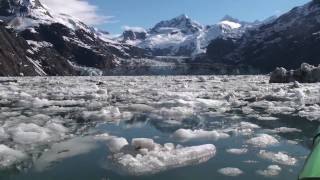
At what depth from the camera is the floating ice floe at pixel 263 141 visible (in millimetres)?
12137

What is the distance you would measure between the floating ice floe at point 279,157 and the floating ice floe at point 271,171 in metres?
0.52

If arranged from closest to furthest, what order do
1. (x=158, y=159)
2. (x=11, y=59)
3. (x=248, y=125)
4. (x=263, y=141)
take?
(x=158, y=159) < (x=263, y=141) < (x=248, y=125) < (x=11, y=59)

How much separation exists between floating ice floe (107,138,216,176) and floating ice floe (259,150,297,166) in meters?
1.18

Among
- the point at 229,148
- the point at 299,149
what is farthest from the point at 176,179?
the point at 299,149

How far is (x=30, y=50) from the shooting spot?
7441 inches

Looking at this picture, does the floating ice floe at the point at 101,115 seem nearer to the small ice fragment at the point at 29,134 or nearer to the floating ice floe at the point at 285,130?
the small ice fragment at the point at 29,134

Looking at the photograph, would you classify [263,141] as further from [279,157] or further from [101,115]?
[101,115]

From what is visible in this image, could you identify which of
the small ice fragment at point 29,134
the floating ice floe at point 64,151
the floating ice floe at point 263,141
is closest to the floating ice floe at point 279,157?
the floating ice floe at point 263,141

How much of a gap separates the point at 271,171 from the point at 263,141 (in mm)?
3134

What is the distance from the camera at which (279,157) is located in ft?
34.5

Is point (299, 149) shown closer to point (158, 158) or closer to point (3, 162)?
point (158, 158)

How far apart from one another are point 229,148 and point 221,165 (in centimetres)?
187

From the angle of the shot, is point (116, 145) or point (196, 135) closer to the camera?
point (116, 145)


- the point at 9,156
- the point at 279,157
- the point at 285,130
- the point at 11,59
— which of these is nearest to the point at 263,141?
the point at 279,157
